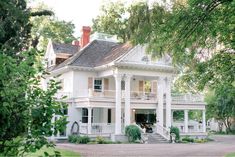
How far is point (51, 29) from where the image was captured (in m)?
48.4

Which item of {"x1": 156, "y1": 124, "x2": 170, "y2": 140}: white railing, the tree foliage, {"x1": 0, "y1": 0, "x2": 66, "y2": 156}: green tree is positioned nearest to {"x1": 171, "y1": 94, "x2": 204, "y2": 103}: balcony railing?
{"x1": 156, "y1": 124, "x2": 170, "y2": 140}: white railing

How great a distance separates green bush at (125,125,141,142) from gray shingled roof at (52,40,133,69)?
20.4ft

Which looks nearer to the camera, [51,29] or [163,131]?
[163,131]

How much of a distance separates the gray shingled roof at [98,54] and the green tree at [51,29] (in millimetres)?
14197

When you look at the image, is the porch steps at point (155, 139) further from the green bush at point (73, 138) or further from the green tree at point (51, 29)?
the green tree at point (51, 29)

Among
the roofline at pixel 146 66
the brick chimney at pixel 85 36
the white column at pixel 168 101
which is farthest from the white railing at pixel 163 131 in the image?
the brick chimney at pixel 85 36

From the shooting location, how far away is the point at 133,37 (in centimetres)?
1024

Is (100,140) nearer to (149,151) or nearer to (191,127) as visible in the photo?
(149,151)

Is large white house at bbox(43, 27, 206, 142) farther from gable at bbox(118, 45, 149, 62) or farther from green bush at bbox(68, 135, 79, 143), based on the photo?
green bush at bbox(68, 135, 79, 143)

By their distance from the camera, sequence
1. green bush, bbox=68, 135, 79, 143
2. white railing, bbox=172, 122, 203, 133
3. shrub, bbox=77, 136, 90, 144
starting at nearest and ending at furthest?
shrub, bbox=77, 136, 90, 144, green bush, bbox=68, 135, 79, 143, white railing, bbox=172, 122, 203, 133

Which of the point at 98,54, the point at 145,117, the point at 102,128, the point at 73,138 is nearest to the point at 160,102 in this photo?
the point at 145,117

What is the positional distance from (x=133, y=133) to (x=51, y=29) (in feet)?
86.7

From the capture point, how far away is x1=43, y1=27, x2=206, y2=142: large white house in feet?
94.1

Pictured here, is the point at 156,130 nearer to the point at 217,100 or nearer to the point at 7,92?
the point at 217,100
